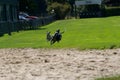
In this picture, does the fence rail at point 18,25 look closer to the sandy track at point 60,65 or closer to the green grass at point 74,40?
the green grass at point 74,40

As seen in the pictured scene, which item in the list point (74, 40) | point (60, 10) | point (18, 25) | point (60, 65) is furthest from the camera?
point (60, 10)

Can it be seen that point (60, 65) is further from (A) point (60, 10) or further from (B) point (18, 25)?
(A) point (60, 10)

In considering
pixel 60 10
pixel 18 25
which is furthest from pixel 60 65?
pixel 60 10

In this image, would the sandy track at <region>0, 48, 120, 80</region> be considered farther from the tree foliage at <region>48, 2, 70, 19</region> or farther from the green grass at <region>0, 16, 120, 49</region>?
the tree foliage at <region>48, 2, 70, 19</region>

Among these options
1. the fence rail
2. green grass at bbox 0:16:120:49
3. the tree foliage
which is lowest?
the tree foliage

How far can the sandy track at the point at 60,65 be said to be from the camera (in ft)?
48.8

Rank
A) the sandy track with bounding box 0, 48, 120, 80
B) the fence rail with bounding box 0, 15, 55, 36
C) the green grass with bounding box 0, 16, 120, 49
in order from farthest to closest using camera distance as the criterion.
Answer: the fence rail with bounding box 0, 15, 55, 36 → the green grass with bounding box 0, 16, 120, 49 → the sandy track with bounding box 0, 48, 120, 80

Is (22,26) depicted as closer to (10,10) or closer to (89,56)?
(10,10)

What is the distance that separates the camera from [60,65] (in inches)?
680

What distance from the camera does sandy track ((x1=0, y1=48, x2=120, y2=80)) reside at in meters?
14.9

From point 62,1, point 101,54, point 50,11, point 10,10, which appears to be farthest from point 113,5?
point 101,54

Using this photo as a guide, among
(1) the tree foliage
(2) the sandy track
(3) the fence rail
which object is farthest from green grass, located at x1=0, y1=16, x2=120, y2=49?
(1) the tree foliage

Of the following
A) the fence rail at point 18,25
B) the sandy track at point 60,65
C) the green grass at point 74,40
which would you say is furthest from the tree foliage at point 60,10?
the sandy track at point 60,65

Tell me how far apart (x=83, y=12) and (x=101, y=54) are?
80171mm
